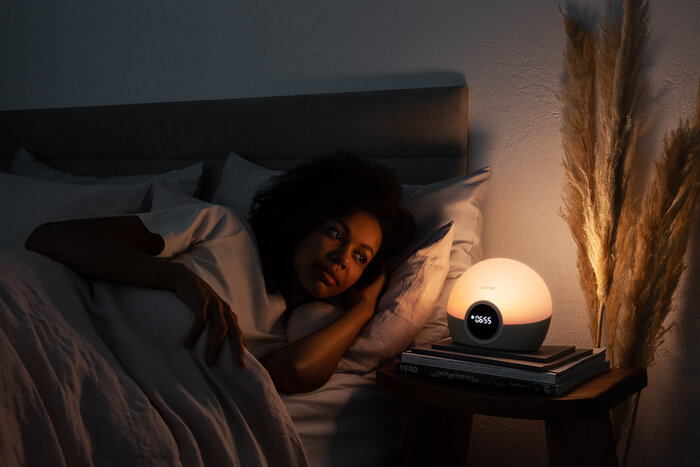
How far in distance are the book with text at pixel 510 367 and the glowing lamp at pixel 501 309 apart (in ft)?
0.31

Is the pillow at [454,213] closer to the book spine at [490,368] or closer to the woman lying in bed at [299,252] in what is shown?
the woman lying in bed at [299,252]

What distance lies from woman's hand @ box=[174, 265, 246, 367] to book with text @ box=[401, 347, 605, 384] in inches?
16.7

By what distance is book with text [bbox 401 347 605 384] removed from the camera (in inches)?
51.4

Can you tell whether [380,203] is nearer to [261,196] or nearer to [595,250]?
[261,196]

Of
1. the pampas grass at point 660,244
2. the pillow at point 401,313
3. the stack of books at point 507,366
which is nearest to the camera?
the stack of books at point 507,366

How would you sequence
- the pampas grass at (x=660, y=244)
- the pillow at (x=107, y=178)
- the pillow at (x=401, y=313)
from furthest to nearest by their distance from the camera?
1. the pillow at (x=107, y=178)
2. the pampas grass at (x=660, y=244)
3. the pillow at (x=401, y=313)

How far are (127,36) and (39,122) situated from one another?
573 millimetres

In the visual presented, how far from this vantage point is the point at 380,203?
174cm

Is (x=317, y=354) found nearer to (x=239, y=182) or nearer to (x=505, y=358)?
(x=505, y=358)

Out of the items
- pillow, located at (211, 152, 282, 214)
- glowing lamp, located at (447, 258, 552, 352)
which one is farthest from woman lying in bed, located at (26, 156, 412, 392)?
glowing lamp, located at (447, 258, 552, 352)

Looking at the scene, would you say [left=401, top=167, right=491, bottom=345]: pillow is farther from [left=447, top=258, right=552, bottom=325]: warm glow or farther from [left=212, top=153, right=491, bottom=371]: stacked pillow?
[left=447, top=258, right=552, bottom=325]: warm glow

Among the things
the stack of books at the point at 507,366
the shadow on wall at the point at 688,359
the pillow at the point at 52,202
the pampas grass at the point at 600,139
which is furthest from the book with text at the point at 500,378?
the pillow at the point at 52,202

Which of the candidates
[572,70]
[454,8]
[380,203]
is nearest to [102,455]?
[380,203]

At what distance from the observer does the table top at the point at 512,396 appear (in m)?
1.26
